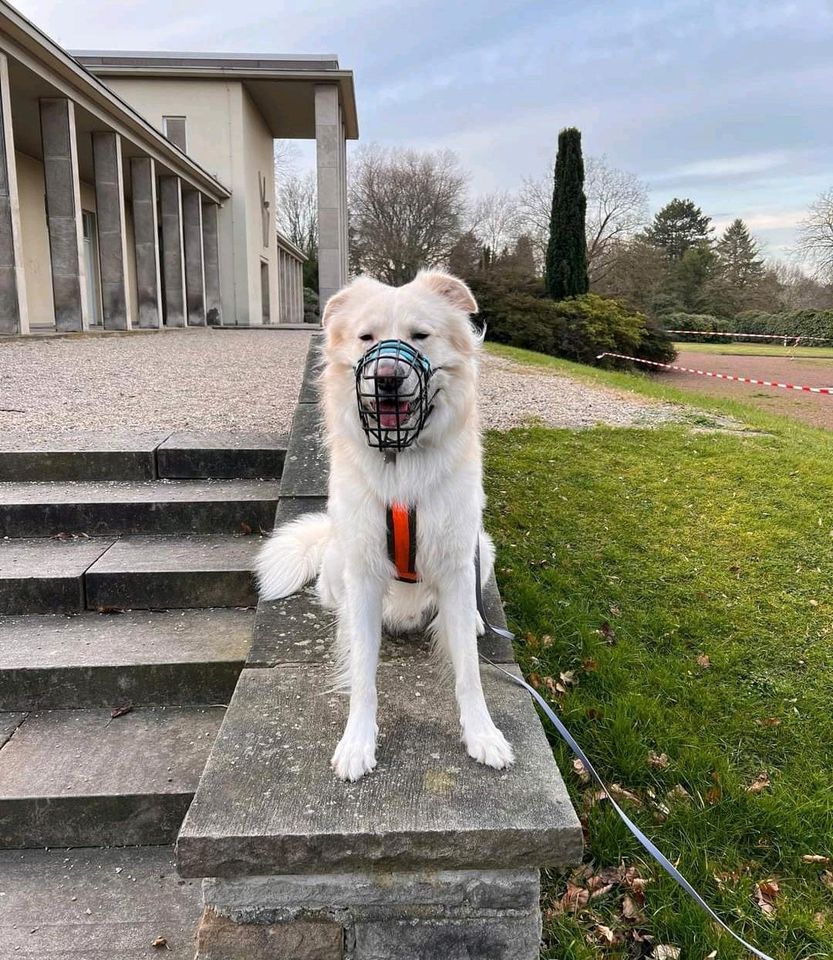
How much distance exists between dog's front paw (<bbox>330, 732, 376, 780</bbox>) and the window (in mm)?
26768

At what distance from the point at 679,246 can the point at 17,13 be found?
2249 inches

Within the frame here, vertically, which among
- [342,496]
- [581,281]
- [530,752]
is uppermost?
[581,281]

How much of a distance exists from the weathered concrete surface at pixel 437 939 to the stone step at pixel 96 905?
2.00 ft

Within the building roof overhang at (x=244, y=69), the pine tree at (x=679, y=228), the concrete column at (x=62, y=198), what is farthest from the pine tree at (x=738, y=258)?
the concrete column at (x=62, y=198)

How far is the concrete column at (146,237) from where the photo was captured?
18688 millimetres

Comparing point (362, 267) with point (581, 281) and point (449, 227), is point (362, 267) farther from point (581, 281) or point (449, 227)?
point (581, 281)

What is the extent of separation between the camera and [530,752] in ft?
6.86

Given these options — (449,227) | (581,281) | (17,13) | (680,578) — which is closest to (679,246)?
(449,227)

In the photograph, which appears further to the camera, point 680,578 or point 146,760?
point 680,578

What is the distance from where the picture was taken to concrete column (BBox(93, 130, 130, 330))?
53.8ft

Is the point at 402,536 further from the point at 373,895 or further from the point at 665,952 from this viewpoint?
the point at 665,952

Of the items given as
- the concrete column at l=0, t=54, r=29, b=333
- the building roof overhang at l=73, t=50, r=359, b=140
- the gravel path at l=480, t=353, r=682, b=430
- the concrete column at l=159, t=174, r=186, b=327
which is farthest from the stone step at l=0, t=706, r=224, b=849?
the building roof overhang at l=73, t=50, r=359, b=140

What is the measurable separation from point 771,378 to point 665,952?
2093cm

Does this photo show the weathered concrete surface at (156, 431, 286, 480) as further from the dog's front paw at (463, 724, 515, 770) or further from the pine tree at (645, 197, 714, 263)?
the pine tree at (645, 197, 714, 263)
